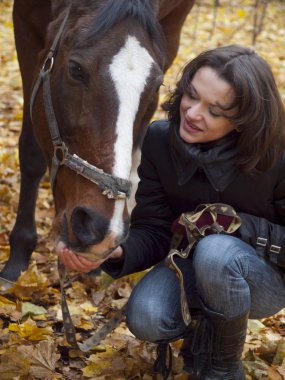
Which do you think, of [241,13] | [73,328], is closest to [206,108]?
[73,328]

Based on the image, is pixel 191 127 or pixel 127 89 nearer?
pixel 127 89

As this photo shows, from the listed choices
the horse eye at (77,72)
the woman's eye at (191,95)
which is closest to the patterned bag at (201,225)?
the woman's eye at (191,95)

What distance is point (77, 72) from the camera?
2.58 m

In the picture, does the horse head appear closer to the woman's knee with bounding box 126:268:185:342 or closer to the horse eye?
the horse eye

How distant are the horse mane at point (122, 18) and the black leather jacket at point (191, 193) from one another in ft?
1.20

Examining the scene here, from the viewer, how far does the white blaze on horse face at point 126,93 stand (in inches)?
93.9

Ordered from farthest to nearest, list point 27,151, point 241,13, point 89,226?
point 241,13
point 27,151
point 89,226

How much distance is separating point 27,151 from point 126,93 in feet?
5.06

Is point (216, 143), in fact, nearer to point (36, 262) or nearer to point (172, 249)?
point (172, 249)

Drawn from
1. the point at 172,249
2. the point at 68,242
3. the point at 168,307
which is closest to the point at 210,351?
the point at 168,307

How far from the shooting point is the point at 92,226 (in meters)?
2.33

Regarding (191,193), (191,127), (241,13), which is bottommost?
(191,193)

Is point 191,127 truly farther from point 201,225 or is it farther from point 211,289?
point 211,289

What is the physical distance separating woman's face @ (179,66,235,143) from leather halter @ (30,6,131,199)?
35 centimetres
